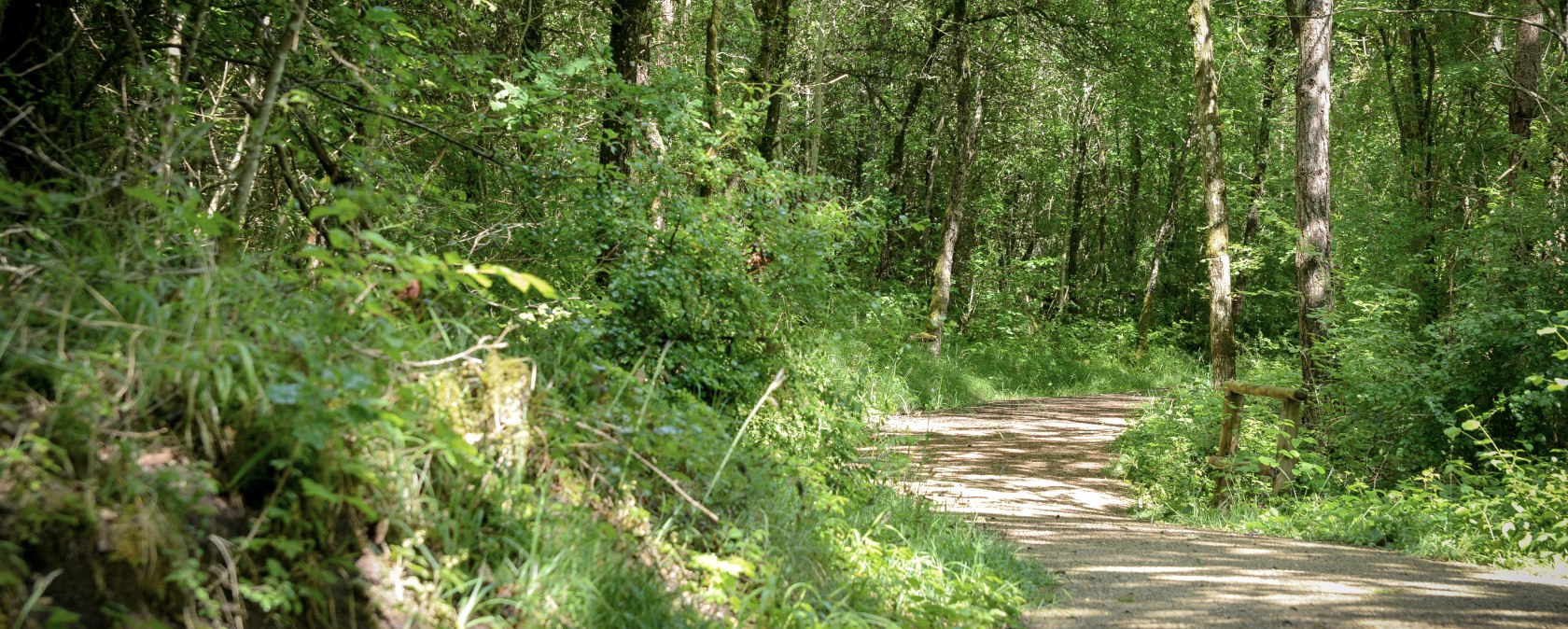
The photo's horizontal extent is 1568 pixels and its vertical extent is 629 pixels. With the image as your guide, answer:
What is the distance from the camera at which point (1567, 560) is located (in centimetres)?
647

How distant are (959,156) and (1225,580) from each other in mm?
15311

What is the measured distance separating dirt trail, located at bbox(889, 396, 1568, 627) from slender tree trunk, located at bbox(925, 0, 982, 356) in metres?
10.4

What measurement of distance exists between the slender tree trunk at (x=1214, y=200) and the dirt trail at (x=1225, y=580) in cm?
448

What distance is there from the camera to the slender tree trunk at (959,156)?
19672 millimetres

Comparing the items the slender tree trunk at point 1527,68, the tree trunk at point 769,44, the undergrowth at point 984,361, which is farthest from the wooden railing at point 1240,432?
the tree trunk at point 769,44

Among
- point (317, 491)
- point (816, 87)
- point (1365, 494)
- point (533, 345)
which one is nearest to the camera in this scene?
point (317, 491)

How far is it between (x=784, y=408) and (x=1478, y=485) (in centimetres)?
576

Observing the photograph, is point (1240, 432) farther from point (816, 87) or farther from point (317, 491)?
point (317, 491)

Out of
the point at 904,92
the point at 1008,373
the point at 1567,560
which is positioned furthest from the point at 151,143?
the point at 904,92

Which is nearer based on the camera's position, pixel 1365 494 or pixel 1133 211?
pixel 1365 494

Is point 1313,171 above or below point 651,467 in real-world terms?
above

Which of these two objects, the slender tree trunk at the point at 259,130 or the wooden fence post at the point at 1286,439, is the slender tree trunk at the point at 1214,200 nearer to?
the wooden fence post at the point at 1286,439

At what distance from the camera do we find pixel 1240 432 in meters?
11.1

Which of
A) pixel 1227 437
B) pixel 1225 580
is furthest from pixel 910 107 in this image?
pixel 1225 580
